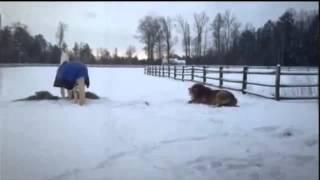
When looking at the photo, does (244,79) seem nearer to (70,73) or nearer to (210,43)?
(210,43)

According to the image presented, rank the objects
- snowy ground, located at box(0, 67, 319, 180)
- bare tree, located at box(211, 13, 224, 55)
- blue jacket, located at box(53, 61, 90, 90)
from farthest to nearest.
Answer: blue jacket, located at box(53, 61, 90, 90) < snowy ground, located at box(0, 67, 319, 180) < bare tree, located at box(211, 13, 224, 55)

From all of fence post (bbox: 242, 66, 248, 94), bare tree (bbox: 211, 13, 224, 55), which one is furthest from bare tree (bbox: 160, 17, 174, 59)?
fence post (bbox: 242, 66, 248, 94)

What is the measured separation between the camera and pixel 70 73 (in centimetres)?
189

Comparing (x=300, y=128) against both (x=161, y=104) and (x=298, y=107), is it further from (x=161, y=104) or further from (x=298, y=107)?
(x=161, y=104)

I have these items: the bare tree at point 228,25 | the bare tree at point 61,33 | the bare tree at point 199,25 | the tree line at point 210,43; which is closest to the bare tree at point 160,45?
the tree line at point 210,43

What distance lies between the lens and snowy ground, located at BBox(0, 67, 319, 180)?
1491 millimetres

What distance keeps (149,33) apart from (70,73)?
63 centimetres

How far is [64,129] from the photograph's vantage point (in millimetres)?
1619

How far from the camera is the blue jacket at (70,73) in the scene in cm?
166

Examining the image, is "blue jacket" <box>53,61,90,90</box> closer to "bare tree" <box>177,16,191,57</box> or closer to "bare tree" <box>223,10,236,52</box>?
"bare tree" <box>177,16,191,57</box>

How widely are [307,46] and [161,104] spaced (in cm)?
88

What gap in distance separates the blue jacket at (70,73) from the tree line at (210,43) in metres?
0.19

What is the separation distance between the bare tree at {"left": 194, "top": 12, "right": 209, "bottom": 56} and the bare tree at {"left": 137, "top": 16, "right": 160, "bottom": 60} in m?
0.16

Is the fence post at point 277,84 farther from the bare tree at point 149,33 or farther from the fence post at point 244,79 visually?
the bare tree at point 149,33
